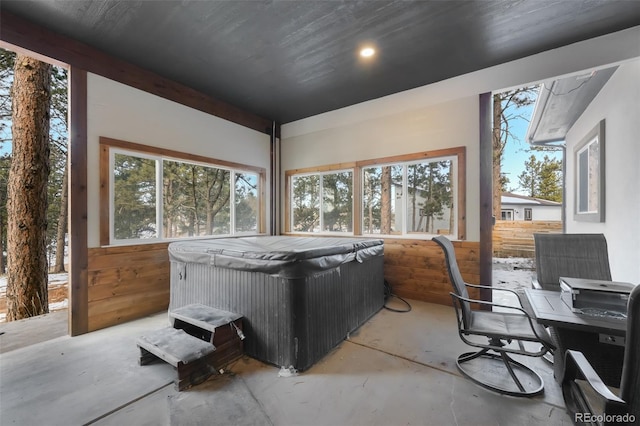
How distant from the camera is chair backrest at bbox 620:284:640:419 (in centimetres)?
88

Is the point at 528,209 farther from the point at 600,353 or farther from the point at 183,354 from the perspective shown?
the point at 183,354

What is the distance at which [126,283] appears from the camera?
3342 mm

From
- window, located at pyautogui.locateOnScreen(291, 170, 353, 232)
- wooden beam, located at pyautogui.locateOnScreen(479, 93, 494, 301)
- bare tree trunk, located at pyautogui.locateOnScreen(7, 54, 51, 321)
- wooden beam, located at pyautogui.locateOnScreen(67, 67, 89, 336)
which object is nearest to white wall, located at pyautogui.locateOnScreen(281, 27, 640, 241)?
wooden beam, located at pyautogui.locateOnScreen(479, 93, 494, 301)

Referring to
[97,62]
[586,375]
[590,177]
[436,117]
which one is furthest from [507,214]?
[97,62]

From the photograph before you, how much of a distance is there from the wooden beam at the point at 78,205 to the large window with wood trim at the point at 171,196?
0.20m

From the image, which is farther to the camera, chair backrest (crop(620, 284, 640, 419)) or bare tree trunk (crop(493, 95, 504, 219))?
bare tree trunk (crop(493, 95, 504, 219))

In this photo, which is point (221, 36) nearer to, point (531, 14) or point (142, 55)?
point (142, 55)

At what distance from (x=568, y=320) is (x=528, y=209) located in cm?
1624

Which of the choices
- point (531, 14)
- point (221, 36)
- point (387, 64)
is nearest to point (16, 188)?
point (221, 36)

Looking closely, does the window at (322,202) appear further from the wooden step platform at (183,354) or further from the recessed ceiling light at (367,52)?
the wooden step platform at (183,354)

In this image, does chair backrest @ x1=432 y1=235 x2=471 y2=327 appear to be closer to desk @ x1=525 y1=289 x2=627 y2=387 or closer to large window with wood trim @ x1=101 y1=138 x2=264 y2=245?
desk @ x1=525 y1=289 x2=627 y2=387

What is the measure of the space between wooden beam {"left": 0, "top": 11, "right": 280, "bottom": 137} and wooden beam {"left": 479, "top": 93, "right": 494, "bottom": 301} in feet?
13.5

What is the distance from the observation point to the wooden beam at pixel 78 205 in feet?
9.55

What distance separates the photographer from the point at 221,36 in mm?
2896
